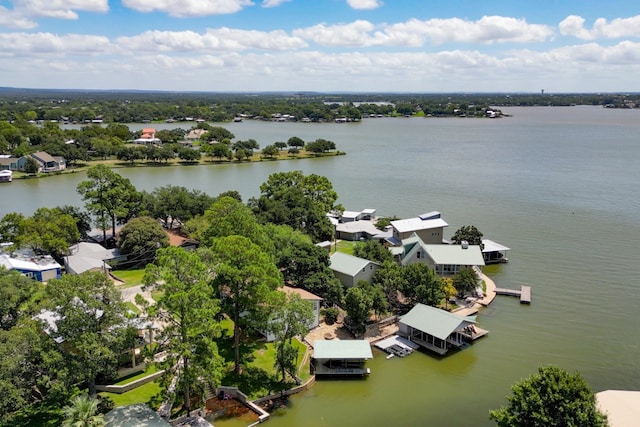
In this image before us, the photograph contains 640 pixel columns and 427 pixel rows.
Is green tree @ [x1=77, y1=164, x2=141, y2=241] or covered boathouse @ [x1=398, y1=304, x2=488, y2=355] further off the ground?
green tree @ [x1=77, y1=164, x2=141, y2=241]

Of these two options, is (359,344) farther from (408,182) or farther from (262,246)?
(408,182)

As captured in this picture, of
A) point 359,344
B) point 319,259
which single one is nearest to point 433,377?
point 359,344

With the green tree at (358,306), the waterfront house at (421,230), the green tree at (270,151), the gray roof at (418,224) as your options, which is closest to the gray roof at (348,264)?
the green tree at (358,306)

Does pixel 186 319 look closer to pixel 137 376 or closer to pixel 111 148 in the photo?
pixel 137 376

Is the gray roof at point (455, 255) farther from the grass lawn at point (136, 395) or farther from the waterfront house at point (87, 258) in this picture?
the waterfront house at point (87, 258)

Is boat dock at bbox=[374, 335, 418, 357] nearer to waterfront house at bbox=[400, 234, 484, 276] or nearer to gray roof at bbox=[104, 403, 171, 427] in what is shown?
waterfront house at bbox=[400, 234, 484, 276]

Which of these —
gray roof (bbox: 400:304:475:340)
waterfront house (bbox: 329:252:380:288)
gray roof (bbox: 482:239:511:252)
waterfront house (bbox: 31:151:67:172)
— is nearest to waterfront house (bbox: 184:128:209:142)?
waterfront house (bbox: 31:151:67:172)

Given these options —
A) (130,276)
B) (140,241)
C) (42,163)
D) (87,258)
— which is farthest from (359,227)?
(42,163)
